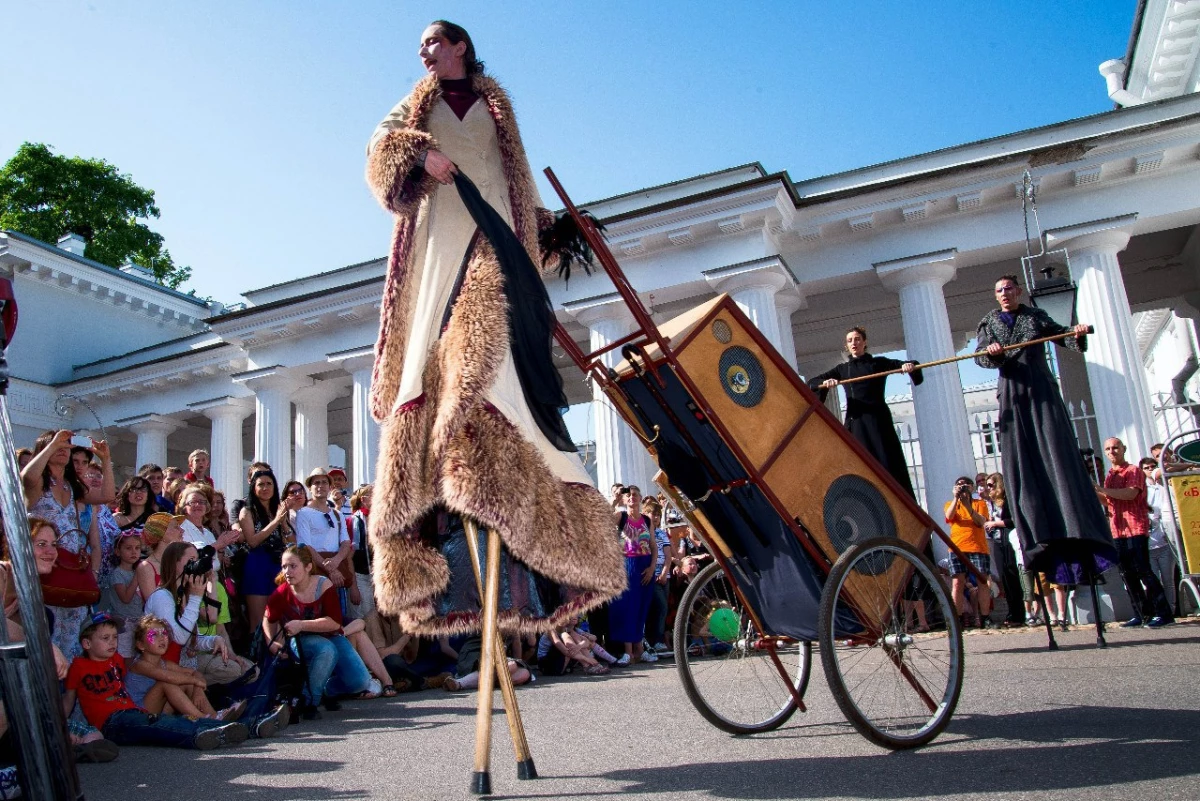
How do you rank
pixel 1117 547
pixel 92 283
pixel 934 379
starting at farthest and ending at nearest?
pixel 92 283
pixel 934 379
pixel 1117 547

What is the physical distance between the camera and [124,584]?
6.17 meters

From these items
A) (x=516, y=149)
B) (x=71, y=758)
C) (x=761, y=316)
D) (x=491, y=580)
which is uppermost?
(x=761, y=316)

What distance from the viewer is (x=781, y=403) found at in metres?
3.52

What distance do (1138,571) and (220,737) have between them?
9.02m

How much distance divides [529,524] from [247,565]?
5879 mm

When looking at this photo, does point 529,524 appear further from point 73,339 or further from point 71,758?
point 73,339

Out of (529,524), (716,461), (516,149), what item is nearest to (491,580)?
(529,524)

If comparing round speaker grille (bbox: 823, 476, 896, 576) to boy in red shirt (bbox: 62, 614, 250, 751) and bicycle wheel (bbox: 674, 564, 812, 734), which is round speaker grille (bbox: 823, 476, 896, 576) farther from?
boy in red shirt (bbox: 62, 614, 250, 751)

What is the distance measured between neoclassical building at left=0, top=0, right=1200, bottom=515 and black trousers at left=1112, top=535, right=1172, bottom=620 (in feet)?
14.7

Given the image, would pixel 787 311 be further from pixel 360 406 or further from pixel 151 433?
pixel 151 433

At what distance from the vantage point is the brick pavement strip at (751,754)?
2.56 metres

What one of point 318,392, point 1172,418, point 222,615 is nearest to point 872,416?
point 222,615

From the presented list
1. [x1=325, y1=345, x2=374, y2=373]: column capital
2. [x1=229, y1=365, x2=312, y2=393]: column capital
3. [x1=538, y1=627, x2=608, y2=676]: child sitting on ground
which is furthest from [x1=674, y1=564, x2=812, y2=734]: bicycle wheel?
[x1=229, y1=365, x2=312, y2=393]: column capital

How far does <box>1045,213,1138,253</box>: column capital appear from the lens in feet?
46.2
